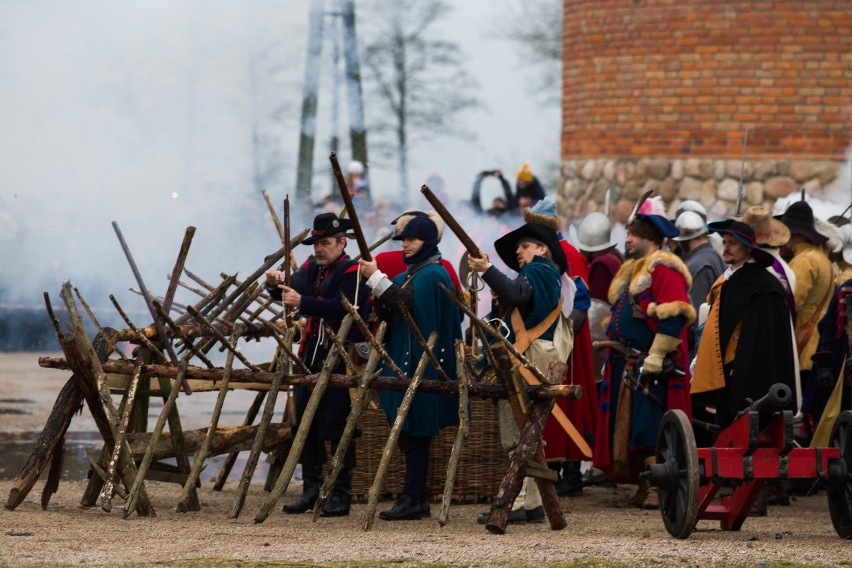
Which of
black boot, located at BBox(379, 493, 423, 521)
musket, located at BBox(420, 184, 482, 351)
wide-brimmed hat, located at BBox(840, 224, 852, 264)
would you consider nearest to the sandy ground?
black boot, located at BBox(379, 493, 423, 521)

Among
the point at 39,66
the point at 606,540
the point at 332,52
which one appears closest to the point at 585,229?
the point at 606,540

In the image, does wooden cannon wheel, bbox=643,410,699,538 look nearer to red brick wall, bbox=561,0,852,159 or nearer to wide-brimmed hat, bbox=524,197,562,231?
wide-brimmed hat, bbox=524,197,562,231

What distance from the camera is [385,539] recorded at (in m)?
7.23

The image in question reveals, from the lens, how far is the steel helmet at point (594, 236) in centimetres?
1068

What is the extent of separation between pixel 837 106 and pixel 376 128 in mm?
7796

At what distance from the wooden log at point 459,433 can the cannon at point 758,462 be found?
930 mm

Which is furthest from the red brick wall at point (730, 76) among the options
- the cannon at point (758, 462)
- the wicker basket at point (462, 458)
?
the cannon at point (758, 462)

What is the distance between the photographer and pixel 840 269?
34.0ft

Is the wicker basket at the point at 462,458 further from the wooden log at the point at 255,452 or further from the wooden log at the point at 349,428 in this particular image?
the wooden log at the point at 349,428

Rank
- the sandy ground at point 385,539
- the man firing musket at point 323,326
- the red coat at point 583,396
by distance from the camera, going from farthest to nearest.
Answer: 1. the red coat at point 583,396
2. the man firing musket at point 323,326
3. the sandy ground at point 385,539

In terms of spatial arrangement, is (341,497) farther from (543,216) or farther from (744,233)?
(744,233)

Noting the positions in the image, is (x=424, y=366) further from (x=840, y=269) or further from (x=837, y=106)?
(x=837, y=106)

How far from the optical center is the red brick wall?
14891 millimetres

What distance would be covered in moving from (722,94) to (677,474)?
8440 millimetres
